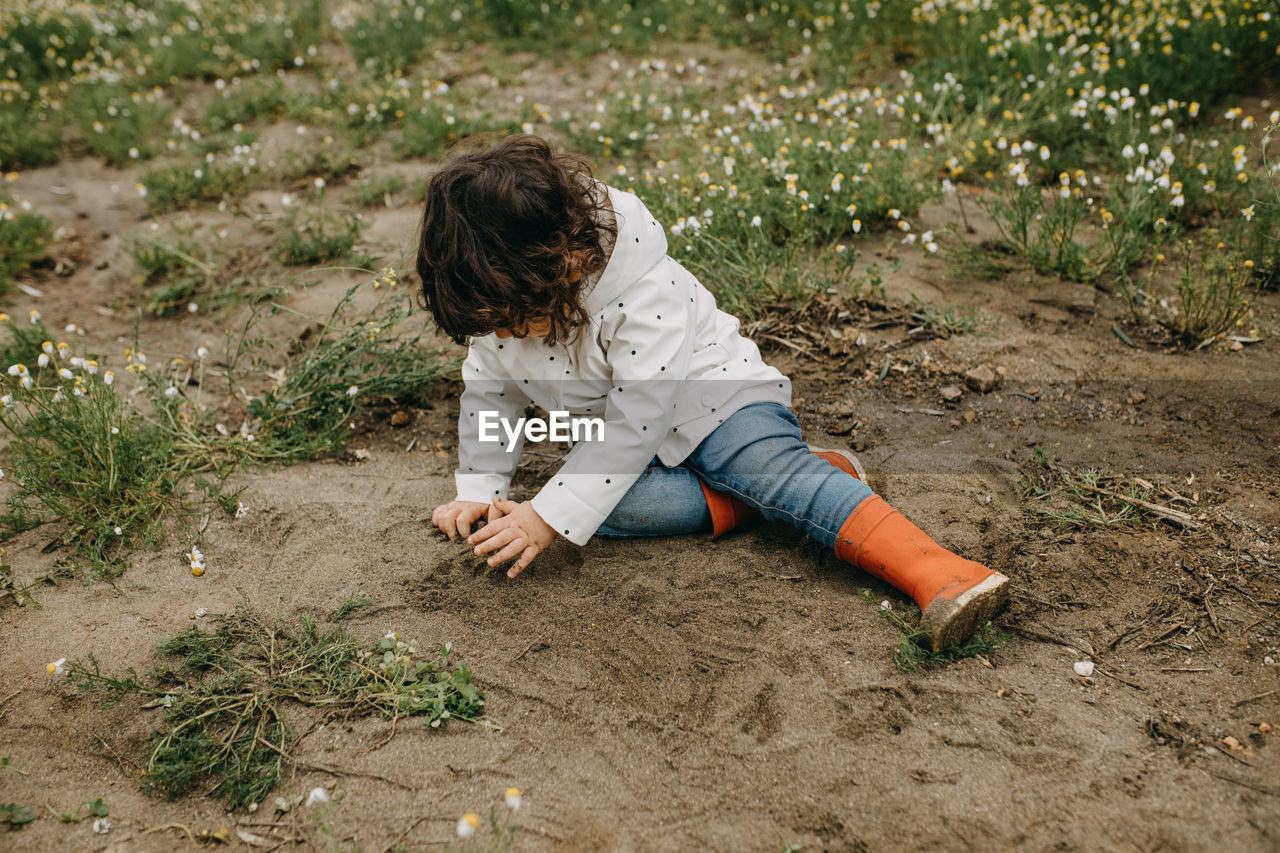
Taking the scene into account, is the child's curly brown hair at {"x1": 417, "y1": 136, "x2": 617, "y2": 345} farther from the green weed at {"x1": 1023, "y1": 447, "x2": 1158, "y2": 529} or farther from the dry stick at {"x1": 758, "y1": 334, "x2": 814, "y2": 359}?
the green weed at {"x1": 1023, "y1": 447, "x2": 1158, "y2": 529}

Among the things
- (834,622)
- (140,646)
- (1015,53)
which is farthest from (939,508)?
(1015,53)

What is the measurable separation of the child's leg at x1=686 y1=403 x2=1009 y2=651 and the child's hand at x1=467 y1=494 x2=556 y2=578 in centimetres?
59

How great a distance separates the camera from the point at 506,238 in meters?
2.15

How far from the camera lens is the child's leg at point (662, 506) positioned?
2.65m

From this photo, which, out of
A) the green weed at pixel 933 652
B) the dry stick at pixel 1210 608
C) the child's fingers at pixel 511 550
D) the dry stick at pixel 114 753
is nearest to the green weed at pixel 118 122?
the dry stick at pixel 114 753

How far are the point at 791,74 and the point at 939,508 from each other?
153 inches

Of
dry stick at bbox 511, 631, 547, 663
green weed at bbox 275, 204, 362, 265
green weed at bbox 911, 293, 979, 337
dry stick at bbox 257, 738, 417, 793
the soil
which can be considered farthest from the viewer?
green weed at bbox 275, 204, 362, 265

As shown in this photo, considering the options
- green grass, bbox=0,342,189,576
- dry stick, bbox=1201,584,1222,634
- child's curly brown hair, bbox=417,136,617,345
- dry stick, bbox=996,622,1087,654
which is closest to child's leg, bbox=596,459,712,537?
child's curly brown hair, bbox=417,136,617,345

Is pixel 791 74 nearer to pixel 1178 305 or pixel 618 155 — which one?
pixel 618 155

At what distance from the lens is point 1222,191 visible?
380cm

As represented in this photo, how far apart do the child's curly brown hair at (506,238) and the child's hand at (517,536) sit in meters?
0.54

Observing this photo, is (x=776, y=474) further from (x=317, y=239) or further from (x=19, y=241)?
(x=19, y=241)

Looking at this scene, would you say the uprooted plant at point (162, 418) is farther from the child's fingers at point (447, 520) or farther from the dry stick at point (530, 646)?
the dry stick at point (530, 646)

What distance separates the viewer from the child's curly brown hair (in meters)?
2.12
